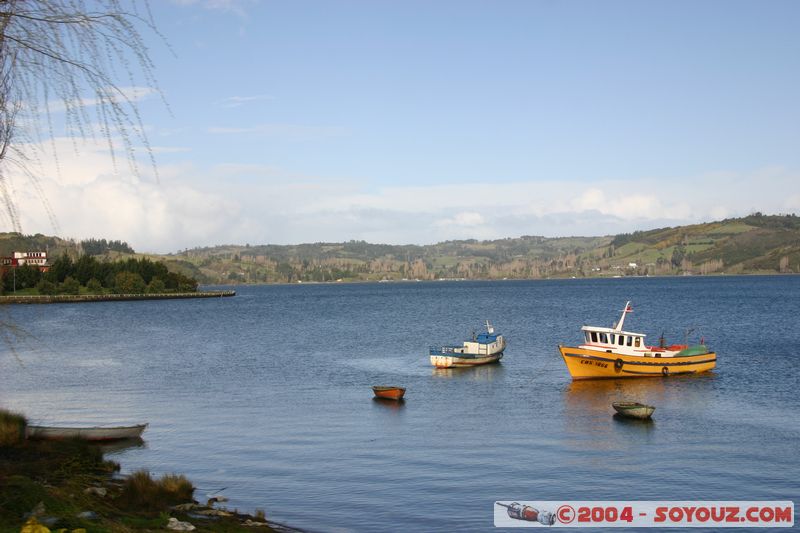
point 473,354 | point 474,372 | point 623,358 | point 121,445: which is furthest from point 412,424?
point 473,354

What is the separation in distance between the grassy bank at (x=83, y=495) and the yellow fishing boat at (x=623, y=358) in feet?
122

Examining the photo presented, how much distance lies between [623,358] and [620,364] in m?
0.50

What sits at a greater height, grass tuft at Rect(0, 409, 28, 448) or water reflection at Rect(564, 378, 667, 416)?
grass tuft at Rect(0, 409, 28, 448)

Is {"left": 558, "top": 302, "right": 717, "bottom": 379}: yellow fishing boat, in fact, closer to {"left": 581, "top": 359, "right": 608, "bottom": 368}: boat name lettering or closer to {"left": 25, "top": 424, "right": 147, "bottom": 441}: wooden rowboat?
{"left": 581, "top": 359, "right": 608, "bottom": 368}: boat name lettering

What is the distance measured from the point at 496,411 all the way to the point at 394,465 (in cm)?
1412

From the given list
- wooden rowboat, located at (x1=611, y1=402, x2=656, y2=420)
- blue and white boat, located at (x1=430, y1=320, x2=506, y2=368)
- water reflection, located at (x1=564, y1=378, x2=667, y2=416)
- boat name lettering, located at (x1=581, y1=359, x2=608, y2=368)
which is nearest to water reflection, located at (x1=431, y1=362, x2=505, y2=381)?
blue and white boat, located at (x1=430, y1=320, x2=506, y2=368)

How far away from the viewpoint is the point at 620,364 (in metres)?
55.3

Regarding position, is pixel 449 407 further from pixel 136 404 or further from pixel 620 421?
pixel 136 404

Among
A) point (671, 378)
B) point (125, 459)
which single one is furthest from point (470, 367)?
point (125, 459)

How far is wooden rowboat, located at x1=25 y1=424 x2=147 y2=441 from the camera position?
26.5 metres

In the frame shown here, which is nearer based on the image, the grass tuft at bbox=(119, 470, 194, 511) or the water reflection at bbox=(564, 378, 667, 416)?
the grass tuft at bbox=(119, 470, 194, 511)

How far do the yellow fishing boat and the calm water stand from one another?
139 centimetres

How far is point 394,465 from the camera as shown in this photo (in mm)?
29031

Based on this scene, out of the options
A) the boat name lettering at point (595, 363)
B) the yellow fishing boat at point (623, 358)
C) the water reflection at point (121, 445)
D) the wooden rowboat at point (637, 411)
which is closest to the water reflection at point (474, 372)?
the yellow fishing boat at point (623, 358)
